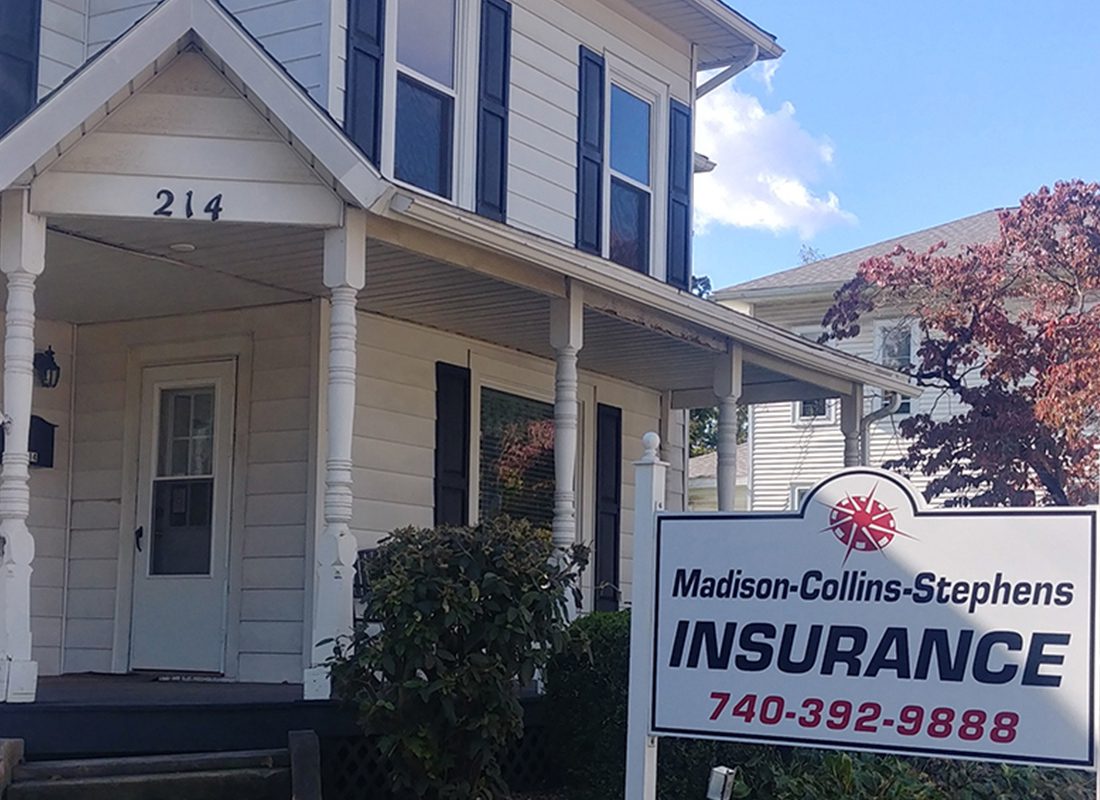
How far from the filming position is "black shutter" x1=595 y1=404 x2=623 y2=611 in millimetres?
12359

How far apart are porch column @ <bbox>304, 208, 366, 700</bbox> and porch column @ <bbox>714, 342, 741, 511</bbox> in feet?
14.5

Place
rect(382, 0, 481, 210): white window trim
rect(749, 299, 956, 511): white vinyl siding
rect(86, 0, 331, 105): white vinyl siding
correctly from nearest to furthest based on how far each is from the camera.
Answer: rect(86, 0, 331, 105): white vinyl siding
rect(382, 0, 481, 210): white window trim
rect(749, 299, 956, 511): white vinyl siding

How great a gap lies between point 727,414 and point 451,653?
16.7 ft

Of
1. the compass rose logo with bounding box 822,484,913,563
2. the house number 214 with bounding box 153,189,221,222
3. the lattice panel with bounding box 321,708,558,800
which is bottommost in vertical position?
the lattice panel with bounding box 321,708,558,800

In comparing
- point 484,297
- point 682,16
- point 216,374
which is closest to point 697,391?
point 682,16

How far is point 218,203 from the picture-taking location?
742cm

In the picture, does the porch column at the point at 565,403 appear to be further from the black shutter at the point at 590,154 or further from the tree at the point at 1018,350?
the tree at the point at 1018,350

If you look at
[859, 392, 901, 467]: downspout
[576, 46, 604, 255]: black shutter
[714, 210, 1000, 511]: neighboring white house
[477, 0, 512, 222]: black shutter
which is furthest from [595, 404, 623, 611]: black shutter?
[714, 210, 1000, 511]: neighboring white house

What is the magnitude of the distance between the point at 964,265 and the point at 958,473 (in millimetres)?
2324

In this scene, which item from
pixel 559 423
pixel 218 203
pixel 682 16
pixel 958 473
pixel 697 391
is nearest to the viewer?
pixel 218 203

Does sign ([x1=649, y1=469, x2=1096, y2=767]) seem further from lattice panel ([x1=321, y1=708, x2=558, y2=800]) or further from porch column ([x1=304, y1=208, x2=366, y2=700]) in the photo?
porch column ([x1=304, y1=208, x2=366, y2=700])

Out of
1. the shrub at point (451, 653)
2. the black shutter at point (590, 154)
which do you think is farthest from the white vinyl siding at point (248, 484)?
the black shutter at point (590, 154)

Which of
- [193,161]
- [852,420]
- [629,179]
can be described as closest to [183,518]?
[193,161]

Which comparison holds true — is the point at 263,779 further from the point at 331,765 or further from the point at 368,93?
the point at 368,93
